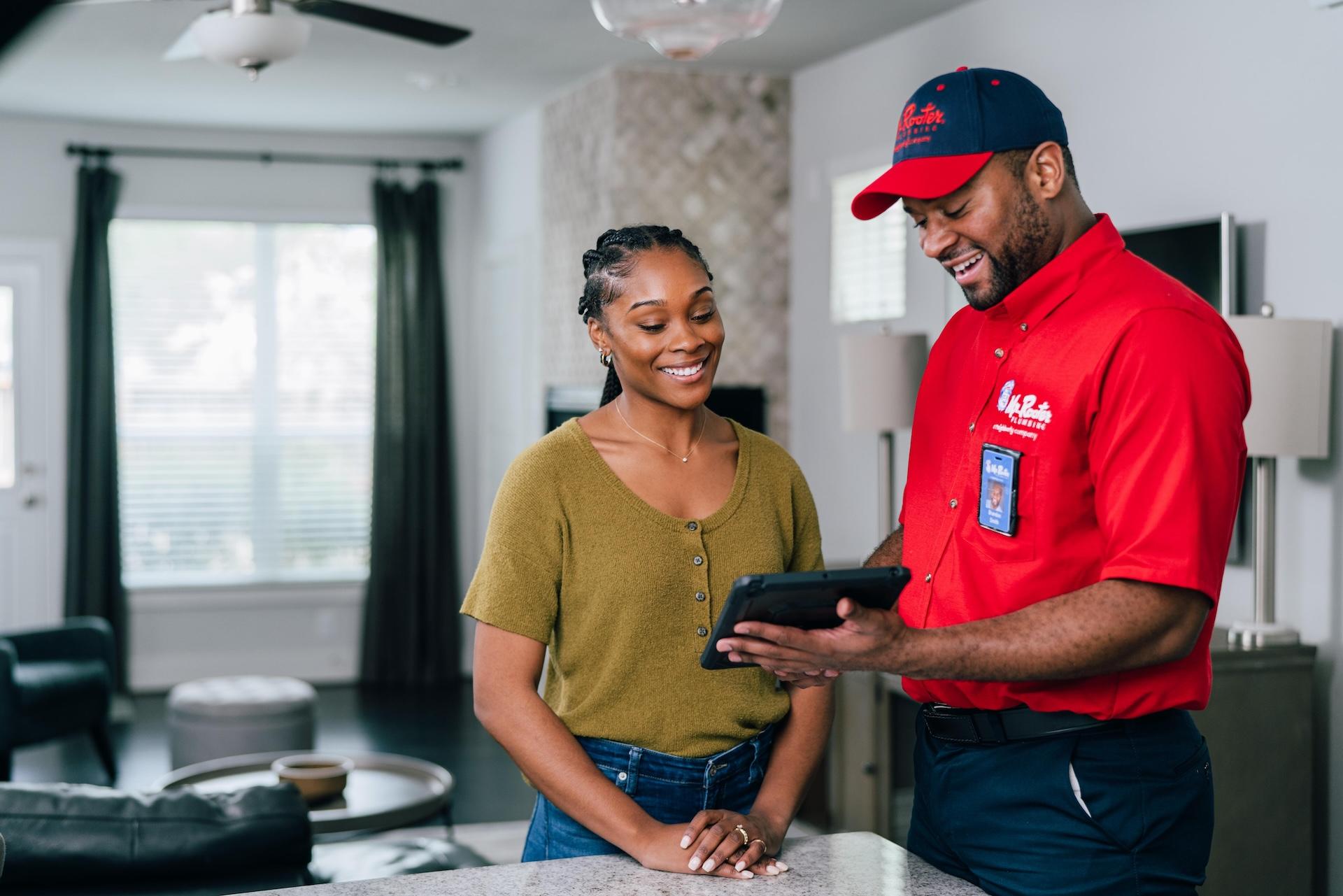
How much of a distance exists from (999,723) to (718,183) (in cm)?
401

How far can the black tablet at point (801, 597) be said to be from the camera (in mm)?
1279

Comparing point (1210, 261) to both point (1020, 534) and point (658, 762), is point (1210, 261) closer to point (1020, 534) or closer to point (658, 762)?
point (1020, 534)

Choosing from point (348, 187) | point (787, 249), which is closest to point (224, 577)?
point (348, 187)

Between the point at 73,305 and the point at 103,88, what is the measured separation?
125 centimetres

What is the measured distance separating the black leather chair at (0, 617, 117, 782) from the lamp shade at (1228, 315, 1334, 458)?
4102 millimetres

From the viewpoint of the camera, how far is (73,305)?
666cm

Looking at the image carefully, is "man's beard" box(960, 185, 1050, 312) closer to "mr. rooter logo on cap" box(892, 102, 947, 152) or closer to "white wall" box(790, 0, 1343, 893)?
"mr. rooter logo on cap" box(892, 102, 947, 152)

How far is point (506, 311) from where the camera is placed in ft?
22.9

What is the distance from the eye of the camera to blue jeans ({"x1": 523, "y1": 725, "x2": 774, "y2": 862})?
5.08 feet

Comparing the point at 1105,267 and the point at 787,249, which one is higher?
the point at 787,249

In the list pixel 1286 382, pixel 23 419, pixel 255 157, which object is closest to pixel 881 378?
pixel 1286 382

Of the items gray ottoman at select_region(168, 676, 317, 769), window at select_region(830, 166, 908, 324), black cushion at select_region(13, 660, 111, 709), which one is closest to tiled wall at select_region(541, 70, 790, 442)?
window at select_region(830, 166, 908, 324)

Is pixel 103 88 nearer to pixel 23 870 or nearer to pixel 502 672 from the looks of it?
pixel 23 870

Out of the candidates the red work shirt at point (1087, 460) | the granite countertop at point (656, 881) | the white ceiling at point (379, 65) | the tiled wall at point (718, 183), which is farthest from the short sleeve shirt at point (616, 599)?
the tiled wall at point (718, 183)
